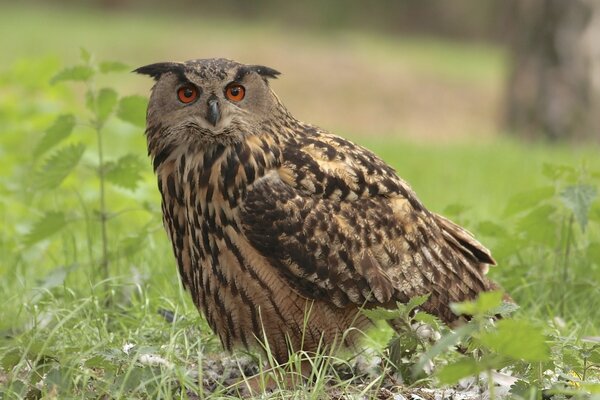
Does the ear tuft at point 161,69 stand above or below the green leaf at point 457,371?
above

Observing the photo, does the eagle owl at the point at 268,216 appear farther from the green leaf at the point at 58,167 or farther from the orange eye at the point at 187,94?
the green leaf at the point at 58,167

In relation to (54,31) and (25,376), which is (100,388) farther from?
(54,31)

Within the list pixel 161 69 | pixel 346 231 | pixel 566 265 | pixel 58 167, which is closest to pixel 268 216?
pixel 346 231

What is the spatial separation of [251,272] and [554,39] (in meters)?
9.18

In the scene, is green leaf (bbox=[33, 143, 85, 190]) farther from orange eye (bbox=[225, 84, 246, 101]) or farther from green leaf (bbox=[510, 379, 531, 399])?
green leaf (bbox=[510, 379, 531, 399])

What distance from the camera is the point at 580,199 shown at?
14.3 ft

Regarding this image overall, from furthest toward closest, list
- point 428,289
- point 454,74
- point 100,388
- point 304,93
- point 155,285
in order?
point 454,74
point 304,93
point 155,285
point 428,289
point 100,388

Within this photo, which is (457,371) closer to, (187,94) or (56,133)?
(187,94)

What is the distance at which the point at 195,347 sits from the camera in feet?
13.4

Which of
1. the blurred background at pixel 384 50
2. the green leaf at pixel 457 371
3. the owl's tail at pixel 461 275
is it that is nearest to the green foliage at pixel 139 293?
the green leaf at pixel 457 371

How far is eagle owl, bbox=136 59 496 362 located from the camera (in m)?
3.61

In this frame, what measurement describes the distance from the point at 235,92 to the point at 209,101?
0.12 meters

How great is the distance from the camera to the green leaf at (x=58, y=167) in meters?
4.54

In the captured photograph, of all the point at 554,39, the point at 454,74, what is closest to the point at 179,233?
the point at 554,39
